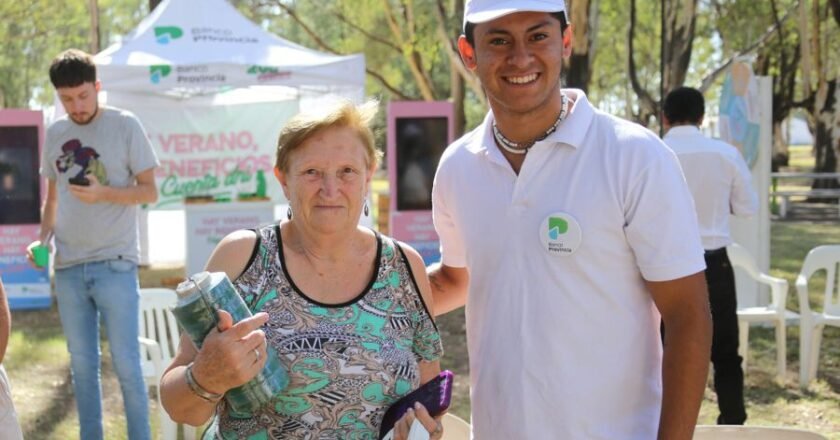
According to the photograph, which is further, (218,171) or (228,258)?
(218,171)

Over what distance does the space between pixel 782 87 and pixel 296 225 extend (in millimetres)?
29124

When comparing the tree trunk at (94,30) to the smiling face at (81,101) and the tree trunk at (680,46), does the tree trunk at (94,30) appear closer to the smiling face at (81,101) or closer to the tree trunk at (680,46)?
the tree trunk at (680,46)

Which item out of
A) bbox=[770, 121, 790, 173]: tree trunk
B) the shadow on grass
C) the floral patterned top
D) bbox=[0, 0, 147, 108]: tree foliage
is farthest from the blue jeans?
bbox=[770, 121, 790, 173]: tree trunk

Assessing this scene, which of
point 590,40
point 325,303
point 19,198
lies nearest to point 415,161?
point 590,40

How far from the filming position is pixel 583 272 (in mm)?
2156

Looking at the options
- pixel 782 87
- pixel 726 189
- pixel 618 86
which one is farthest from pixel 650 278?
pixel 618 86

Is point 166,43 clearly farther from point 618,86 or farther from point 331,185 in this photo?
point 618,86

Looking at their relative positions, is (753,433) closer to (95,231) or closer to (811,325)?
(95,231)

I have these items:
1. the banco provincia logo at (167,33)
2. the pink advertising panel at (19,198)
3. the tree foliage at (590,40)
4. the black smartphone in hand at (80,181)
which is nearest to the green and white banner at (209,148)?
the banco provincia logo at (167,33)

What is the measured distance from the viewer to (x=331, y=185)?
2.26m

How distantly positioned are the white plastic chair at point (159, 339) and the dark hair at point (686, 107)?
10.6 ft

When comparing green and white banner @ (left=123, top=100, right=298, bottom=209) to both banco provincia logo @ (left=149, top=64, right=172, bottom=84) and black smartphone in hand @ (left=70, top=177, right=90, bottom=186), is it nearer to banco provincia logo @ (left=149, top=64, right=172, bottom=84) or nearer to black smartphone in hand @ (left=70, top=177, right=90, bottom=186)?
banco provincia logo @ (left=149, top=64, right=172, bottom=84)

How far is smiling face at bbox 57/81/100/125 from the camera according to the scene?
495 centimetres

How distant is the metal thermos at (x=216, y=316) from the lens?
6.31ft
